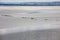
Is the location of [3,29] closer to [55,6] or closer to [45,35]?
[45,35]

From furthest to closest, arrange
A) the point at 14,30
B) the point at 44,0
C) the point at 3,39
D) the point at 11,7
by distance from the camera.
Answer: the point at 11,7
the point at 44,0
the point at 14,30
the point at 3,39

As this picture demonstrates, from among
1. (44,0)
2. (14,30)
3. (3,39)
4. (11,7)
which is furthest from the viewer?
(11,7)

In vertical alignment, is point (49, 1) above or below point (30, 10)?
above

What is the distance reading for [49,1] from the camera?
1705mm

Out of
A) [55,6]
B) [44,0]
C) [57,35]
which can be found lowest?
[57,35]

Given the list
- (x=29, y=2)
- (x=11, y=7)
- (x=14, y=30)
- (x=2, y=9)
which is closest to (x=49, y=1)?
(x=29, y=2)

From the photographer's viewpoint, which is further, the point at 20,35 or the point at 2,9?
the point at 2,9

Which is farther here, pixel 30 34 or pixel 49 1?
pixel 49 1

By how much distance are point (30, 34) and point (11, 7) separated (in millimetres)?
942

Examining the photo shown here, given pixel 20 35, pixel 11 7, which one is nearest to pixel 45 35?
pixel 20 35

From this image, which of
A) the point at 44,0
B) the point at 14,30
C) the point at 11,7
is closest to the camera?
the point at 14,30

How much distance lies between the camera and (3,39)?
37.3 inches

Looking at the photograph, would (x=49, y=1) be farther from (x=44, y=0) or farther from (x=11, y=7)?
(x=11, y=7)

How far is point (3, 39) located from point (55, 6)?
1116mm
